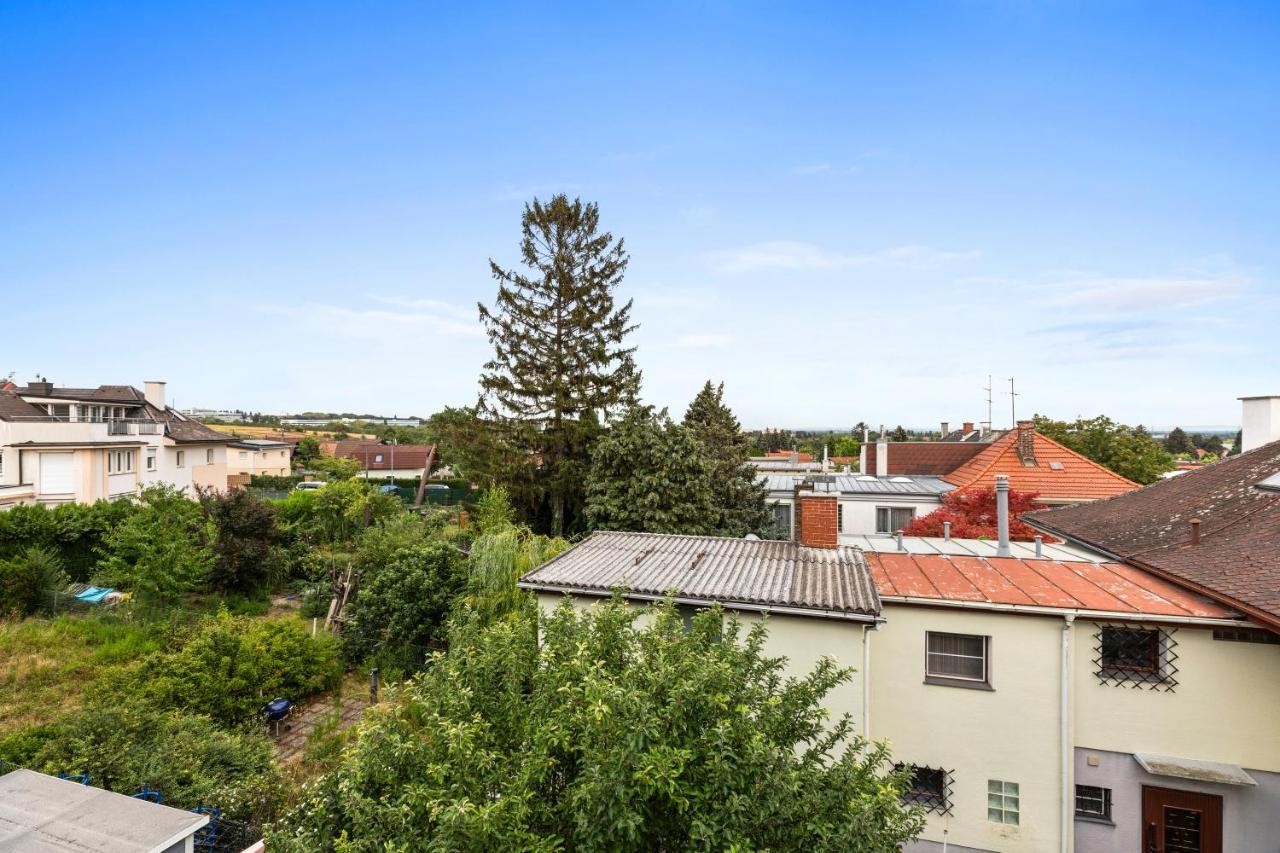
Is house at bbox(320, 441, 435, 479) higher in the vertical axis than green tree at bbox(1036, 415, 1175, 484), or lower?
lower

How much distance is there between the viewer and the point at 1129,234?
1609 cm

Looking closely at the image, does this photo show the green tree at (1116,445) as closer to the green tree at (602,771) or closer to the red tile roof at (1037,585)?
the red tile roof at (1037,585)

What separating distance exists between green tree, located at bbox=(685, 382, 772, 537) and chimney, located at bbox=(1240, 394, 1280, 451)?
13952mm

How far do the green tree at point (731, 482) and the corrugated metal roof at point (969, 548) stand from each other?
7.84 m

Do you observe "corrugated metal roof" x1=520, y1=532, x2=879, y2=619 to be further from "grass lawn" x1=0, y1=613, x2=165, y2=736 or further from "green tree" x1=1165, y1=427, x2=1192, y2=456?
"green tree" x1=1165, y1=427, x2=1192, y2=456

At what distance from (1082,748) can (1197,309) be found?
66.4 feet

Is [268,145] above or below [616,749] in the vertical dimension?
above

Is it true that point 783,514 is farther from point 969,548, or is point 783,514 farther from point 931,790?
point 931,790

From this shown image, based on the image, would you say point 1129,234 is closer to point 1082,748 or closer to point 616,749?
point 1082,748

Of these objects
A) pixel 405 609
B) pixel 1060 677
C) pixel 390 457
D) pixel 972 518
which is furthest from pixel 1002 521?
pixel 390 457

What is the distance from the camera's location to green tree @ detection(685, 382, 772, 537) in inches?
827

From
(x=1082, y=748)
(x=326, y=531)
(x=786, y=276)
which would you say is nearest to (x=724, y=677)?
(x=1082, y=748)

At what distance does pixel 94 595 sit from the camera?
14.9 metres

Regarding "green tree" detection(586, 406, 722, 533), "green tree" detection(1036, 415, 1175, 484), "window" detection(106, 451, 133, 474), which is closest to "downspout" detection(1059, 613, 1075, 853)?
"green tree" detection(586, 406, 722, 533)
